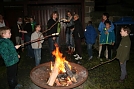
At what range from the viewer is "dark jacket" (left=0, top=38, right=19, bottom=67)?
15.8 feet

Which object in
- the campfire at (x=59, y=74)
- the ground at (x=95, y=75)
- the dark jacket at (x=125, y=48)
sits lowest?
the ground at (x=95, y=75)

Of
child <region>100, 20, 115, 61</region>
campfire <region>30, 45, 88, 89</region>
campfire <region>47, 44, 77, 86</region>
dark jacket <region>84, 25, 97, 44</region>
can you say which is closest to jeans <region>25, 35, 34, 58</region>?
campfire <region>30, 45, 88, 89</region>

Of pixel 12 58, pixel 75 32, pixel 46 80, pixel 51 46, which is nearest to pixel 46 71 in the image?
pixel 46 80

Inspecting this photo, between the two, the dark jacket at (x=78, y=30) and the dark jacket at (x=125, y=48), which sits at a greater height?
the dark jacket at (x=78, y=30)

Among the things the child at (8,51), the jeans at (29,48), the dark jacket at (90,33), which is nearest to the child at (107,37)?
the dark jacket at (90,33)

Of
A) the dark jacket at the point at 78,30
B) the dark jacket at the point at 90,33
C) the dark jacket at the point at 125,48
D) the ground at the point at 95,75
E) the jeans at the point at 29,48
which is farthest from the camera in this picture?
the jeans at the point at 29,48

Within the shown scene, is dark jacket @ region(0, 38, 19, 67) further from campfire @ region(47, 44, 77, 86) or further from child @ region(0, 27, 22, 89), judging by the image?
campfire @ region(47, 44, 77, 86)

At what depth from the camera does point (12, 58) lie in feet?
16.5

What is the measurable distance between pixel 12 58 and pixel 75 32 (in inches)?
151

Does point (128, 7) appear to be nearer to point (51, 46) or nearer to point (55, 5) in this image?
point (55, 5)

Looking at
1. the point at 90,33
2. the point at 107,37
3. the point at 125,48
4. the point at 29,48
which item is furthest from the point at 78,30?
the point at 29,48

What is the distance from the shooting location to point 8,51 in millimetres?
4883

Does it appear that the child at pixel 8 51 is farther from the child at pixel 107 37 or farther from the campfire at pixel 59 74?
the child at pixel 107 37

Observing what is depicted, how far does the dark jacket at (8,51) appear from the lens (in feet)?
15.8
